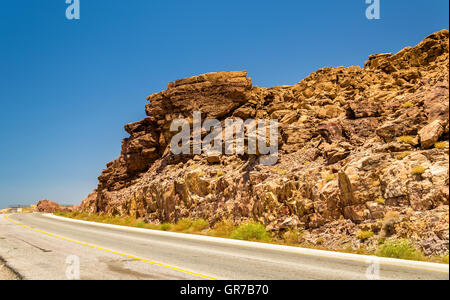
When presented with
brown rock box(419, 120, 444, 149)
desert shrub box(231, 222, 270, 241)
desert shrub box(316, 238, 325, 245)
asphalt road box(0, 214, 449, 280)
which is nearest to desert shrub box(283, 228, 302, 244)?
desert shrub box(231, 222, 270, 241)

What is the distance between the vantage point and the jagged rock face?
13062 millimetres

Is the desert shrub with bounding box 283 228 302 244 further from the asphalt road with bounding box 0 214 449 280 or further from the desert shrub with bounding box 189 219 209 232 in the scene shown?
the desert shrub with bounding box 189 219 209 232

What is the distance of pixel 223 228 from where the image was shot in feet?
65.2

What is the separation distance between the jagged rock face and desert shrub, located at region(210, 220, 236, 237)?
1.94 ft

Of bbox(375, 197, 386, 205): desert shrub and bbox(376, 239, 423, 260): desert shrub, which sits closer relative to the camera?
bbox(376, 239, 423, 260): desert shrub

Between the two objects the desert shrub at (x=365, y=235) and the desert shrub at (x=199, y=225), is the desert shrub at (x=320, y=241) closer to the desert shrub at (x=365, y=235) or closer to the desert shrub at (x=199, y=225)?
the desert shrub at (x=365, y=235)

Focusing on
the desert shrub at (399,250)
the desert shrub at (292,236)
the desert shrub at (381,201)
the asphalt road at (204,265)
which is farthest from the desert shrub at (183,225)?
the desert shrub at (399,250)

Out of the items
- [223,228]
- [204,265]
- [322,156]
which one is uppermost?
[322,156]

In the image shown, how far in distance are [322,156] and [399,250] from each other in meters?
8.79

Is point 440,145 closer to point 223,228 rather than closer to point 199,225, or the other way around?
point 223,228

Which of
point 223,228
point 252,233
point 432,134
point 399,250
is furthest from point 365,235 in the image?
point 223,228

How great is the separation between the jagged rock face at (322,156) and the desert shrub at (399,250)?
1.91 feet
